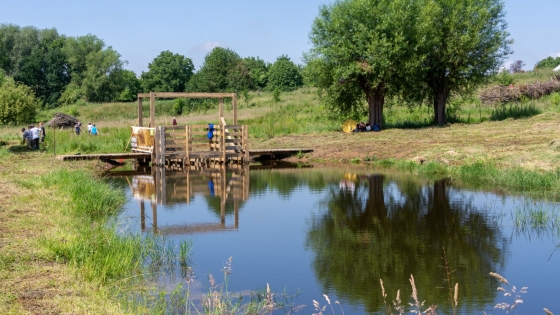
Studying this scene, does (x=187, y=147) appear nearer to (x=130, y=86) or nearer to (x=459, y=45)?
(x=459, y=45)

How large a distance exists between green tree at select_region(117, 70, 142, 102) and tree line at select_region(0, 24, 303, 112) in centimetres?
15

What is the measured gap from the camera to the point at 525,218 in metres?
13.7

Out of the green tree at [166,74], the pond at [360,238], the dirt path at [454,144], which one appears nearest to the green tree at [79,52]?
the green tree at [166,74]

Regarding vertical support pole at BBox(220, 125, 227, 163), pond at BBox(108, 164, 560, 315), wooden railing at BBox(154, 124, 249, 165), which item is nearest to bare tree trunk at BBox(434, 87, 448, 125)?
wooden railing at BBox(154, 124, 249, 165)

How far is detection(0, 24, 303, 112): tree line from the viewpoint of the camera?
80.6 metres

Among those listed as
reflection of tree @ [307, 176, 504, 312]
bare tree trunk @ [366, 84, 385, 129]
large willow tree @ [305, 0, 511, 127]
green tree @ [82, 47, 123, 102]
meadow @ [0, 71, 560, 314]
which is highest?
green tree @ [82, 47, 123, 102]

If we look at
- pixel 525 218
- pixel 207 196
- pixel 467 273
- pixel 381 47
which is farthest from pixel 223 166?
pixel 467 273

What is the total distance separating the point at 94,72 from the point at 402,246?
243 feet

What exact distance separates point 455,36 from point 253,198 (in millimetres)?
20432

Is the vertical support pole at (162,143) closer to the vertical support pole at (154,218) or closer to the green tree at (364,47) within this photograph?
the vertical support pole at (154,218)

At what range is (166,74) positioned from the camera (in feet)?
310

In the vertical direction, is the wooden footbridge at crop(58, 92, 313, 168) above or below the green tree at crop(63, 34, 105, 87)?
below

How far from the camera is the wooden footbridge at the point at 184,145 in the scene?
2616 cm

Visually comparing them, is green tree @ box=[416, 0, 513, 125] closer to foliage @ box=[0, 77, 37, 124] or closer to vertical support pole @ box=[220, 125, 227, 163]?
vertical support pole @ box=[220, 125, 227, 163]
